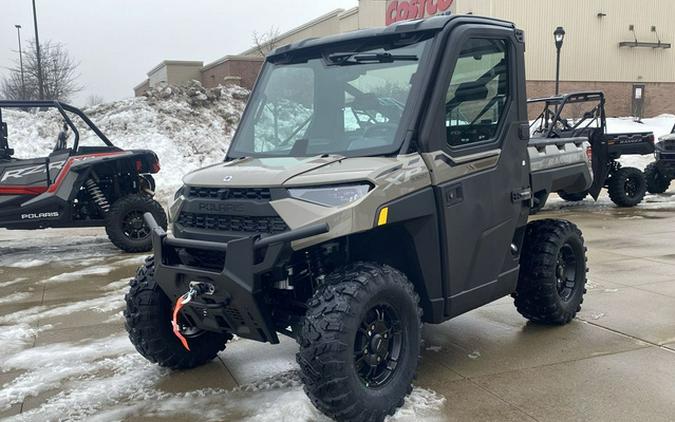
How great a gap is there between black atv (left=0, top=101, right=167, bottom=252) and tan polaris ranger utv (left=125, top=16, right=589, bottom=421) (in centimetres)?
518

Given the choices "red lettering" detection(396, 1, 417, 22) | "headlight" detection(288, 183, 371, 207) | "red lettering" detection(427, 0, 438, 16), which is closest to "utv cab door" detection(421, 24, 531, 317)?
"headlight" detection(288, 183, 371, 207)

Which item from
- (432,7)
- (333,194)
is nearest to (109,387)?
(333,194)

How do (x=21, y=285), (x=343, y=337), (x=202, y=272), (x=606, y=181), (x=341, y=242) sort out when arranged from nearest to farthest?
(x=343, y=337)
(x=202, y=272)
(x=341, y=242)
(x=21, y=285)
(x=606, y=181)

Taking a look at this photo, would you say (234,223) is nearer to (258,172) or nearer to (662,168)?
(258,172)

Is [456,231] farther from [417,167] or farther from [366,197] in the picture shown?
[366,197]

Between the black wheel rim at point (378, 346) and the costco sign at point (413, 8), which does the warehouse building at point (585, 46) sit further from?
the black wheel rim at point (378, 346)

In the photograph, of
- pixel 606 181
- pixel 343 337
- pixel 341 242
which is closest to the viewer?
pixel 343 337

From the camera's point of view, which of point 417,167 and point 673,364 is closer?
point 417,167

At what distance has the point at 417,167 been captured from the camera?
3.66 m

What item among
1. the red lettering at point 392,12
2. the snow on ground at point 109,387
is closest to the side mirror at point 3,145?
the snow on ground at point 109,387

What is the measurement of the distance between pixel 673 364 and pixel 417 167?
227 cm

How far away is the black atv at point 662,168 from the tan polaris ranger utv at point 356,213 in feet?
39.7

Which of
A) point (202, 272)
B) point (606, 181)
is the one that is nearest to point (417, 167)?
point (202, 272)

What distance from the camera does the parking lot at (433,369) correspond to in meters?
3.74
